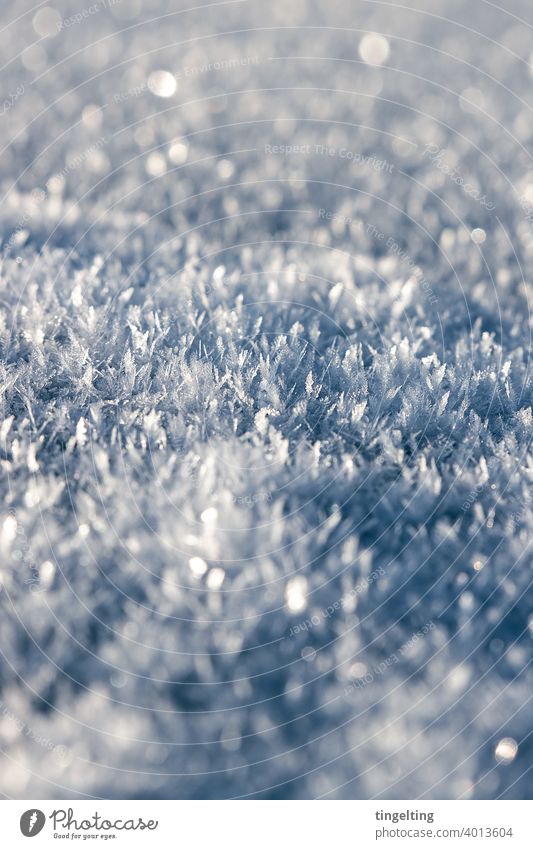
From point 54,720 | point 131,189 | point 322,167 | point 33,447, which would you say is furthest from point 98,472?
point 322,167
